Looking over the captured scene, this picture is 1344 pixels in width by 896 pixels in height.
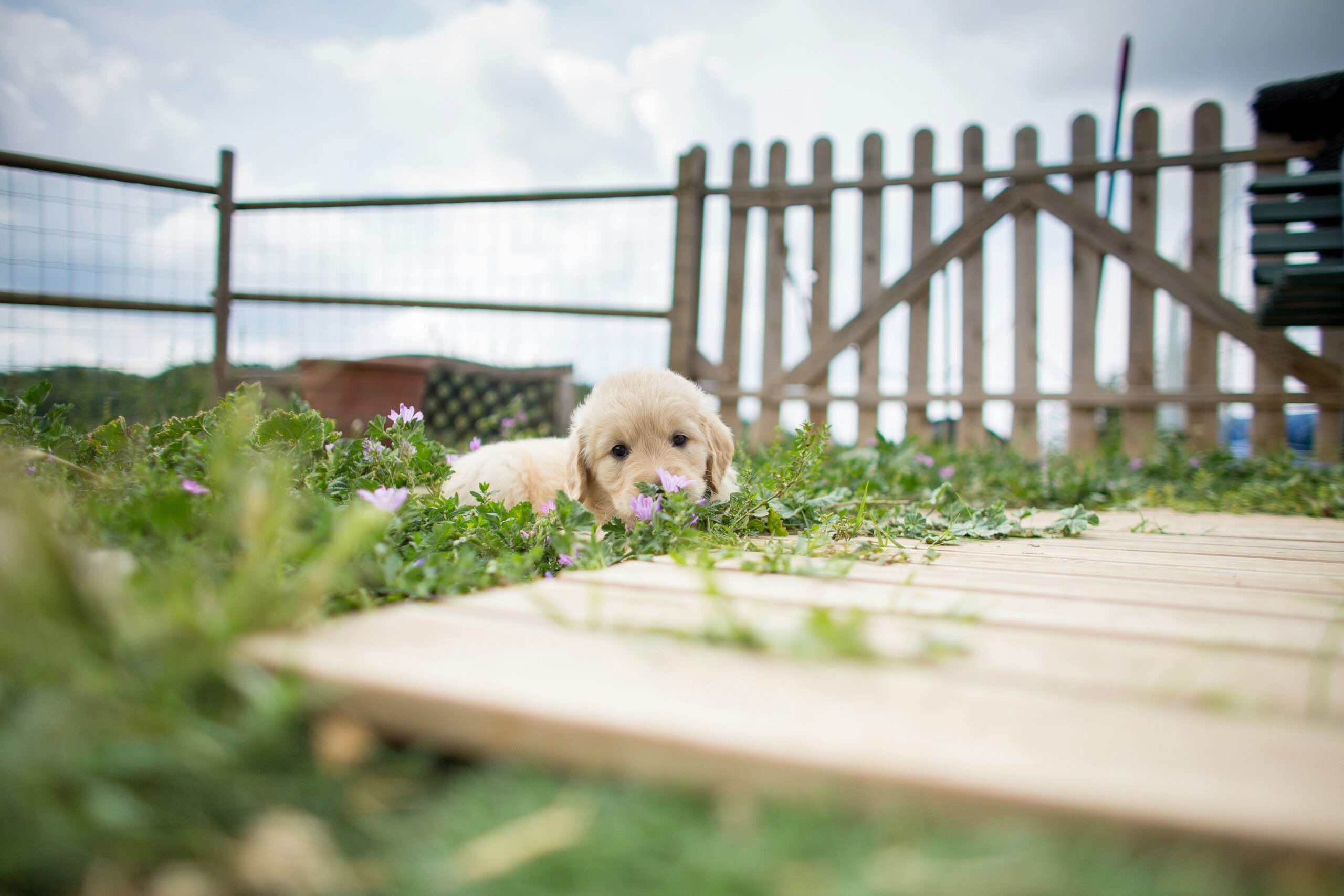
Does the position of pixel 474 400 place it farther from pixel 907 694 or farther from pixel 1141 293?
pixel 1141 293

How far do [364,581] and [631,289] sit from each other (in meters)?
4.93

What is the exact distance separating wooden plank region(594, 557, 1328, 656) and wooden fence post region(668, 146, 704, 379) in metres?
4.39

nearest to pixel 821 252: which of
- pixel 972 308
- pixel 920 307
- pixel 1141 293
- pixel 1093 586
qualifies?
pixel 920 307

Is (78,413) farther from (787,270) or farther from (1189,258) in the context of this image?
(1189,258)

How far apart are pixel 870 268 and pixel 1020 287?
1.19 metres

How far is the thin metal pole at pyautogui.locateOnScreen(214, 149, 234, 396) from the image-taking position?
6.22 meters

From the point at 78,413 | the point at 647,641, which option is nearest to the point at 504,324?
the point at 78,413

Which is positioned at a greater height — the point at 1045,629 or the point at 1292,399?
the point at 1292,399

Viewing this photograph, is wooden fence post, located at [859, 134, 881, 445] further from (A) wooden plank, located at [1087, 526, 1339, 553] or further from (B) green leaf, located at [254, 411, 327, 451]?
(B) green leaf, located at [254, 411, 327, 451]

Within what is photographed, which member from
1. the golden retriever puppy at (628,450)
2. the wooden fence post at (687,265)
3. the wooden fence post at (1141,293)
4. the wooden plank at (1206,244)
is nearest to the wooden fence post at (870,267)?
the wooden fence post at (687,265)

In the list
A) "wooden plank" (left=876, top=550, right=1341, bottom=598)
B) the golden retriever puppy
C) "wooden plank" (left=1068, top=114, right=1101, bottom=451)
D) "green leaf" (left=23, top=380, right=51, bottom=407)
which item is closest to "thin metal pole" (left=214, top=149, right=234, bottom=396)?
the golden retriever puppy

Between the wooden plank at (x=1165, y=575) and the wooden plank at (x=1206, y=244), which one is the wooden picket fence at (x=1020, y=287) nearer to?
the wooden plank at (x=1206, y=244)

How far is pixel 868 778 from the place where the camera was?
0.62 m

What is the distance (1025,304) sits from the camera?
5672 mm
